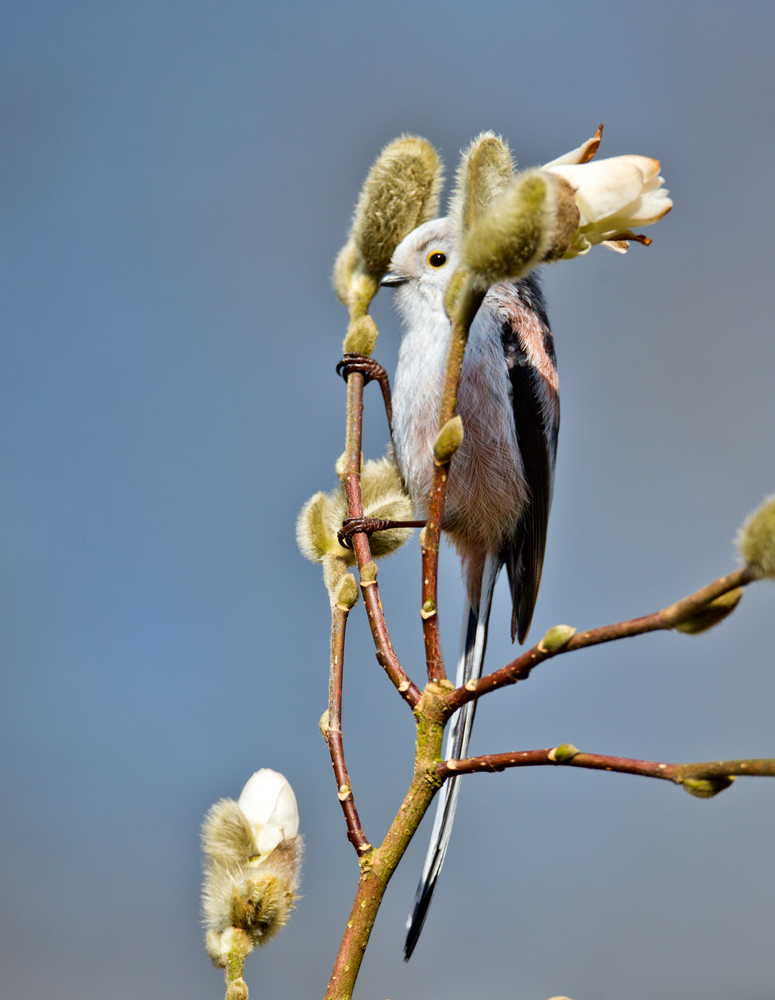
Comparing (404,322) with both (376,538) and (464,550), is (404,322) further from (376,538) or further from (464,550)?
(376,538)

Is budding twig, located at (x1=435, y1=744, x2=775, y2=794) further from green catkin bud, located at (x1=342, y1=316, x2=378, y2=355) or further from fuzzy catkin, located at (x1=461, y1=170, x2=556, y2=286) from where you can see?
green catkin bud, located at (x1=342, y1=316, x2=378, y2=355)

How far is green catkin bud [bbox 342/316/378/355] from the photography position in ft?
2.89

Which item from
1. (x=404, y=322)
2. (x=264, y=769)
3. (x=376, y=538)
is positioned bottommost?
(x=264, y=769)

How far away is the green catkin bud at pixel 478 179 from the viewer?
571 millimetres

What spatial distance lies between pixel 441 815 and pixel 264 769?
388 millimetres

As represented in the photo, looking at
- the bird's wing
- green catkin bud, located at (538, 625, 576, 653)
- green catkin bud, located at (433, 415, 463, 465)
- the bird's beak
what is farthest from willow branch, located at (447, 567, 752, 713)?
the bird's beak

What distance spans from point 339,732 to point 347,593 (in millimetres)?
129

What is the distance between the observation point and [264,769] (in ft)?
2.28

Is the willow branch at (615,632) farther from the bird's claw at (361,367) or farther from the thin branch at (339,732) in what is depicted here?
the bird's claw at (361,367)

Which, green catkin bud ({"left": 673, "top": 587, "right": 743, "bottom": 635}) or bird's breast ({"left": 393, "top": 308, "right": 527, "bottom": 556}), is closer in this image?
green catkin bud ({"left": 673, "top": 587, "right": 743, "bottom": 635})

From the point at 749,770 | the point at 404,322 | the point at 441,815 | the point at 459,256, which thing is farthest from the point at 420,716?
the point at 404,322

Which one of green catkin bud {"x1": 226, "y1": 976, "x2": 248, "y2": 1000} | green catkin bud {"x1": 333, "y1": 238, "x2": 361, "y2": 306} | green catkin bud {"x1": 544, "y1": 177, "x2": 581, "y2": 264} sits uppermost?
green catkin bud {"x1": 333, "y1": 238, "x2": 361, "y2": 306}

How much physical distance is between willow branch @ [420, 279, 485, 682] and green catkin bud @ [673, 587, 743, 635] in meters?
0.18

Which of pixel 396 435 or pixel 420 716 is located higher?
pixel 396 435
